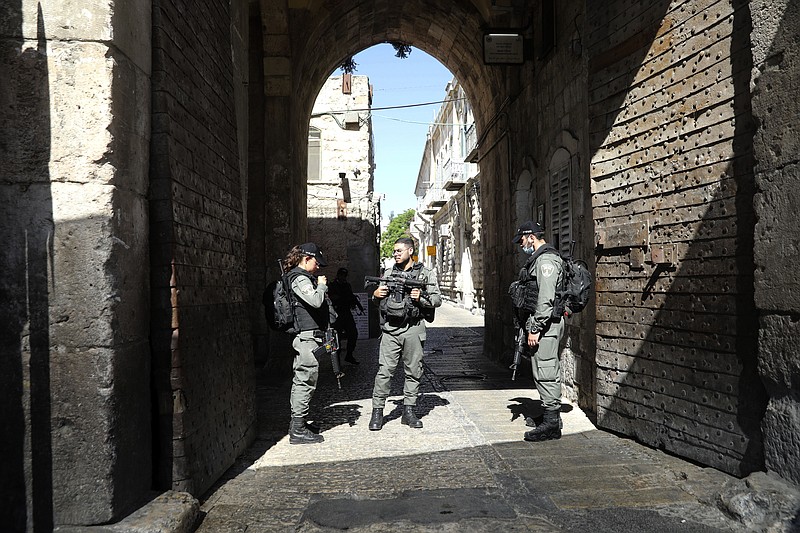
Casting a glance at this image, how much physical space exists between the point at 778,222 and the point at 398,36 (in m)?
9.53

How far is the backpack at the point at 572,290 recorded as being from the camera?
206 inches

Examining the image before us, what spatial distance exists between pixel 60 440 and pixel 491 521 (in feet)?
7.10

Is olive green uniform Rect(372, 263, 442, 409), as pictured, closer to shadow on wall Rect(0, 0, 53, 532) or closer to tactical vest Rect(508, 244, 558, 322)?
tactical vest Rect(508, 244, 558, 322)

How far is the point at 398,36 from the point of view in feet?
39.7

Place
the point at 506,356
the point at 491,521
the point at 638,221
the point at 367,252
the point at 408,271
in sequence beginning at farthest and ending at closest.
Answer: the point at 367,252 < the point at 506,356 < the point at 408,271 < the point at 638,221 < the point at 491,521

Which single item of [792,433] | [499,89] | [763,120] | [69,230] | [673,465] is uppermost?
[499,89]

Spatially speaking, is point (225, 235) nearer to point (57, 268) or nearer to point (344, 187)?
point (57, 268)

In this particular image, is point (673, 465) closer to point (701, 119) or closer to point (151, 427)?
point (701, 119)

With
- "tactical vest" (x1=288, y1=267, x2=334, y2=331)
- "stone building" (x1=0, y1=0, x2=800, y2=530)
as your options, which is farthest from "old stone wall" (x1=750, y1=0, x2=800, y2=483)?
"tactical vest" (x1=288, y1=267, x2=334, y2=331)

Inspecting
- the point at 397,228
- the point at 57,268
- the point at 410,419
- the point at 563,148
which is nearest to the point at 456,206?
the point at 563,148

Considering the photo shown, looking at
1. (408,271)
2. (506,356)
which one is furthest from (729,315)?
(506,356)

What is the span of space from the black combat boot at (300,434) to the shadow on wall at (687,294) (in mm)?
2425

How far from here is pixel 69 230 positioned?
2971 mm

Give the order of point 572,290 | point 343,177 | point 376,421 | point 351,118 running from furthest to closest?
point 351,118 < point 343,177 < point 376,421 < point 572,290
